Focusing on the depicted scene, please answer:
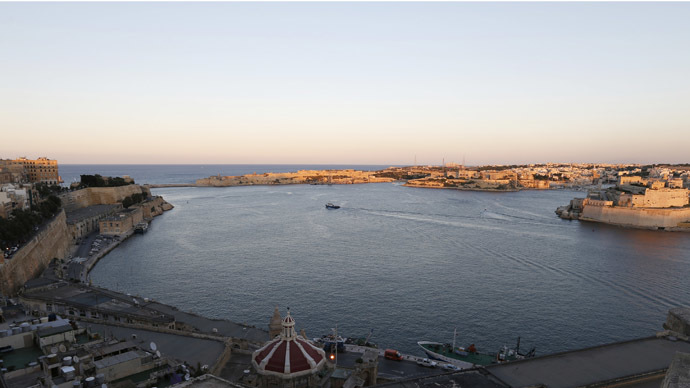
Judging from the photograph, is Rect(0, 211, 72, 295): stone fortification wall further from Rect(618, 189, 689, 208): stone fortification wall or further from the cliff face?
Rect(618, 189, 689, 208): stone fortification wall

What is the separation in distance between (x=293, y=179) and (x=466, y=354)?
14724cm

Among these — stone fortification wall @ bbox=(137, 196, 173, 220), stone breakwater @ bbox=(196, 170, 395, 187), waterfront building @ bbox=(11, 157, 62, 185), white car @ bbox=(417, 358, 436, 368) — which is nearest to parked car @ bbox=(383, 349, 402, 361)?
white car @ bbox=(417, 358, 436, 368)

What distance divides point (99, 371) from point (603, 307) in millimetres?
29830

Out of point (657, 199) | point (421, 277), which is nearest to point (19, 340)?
point (421, 277)

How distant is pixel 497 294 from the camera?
97.0ft

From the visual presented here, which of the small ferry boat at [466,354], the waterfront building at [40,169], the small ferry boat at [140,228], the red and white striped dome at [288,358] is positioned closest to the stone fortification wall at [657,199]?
the small ferry boat at [466,354]

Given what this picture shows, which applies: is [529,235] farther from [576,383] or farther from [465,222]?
[576,383]

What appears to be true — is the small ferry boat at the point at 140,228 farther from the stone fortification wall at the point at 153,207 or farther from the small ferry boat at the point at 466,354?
the small ferry boat at the point at 466,354

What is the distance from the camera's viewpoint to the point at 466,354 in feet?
66.0

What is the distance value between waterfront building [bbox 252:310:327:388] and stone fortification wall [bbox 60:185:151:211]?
2332 inches

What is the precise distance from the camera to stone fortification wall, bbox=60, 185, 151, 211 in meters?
60.0

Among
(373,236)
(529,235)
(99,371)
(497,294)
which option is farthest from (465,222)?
(99,371)

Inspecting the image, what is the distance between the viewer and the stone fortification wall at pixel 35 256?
24594 mm

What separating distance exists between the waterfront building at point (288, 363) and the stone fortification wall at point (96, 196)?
59243 millimetres
